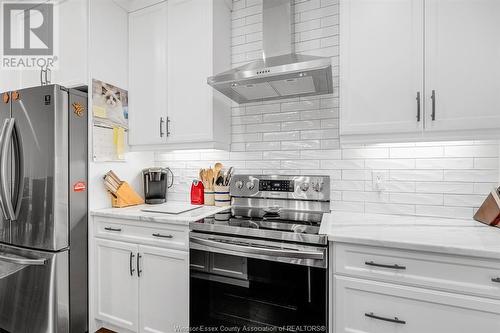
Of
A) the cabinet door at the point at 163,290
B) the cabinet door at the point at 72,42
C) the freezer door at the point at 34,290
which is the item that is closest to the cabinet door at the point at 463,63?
the cabinet door at the point at 163,290

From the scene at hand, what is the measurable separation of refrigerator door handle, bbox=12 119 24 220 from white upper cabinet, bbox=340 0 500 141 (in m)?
2.16

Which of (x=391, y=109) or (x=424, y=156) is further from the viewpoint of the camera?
(x=424, y=156)

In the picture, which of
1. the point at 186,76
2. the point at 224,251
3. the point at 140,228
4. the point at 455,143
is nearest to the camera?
the point at 224,251

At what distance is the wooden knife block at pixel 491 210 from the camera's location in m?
1.41

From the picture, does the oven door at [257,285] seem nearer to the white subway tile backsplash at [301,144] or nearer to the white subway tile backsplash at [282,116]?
the white subway tile backsplash at [301,144]

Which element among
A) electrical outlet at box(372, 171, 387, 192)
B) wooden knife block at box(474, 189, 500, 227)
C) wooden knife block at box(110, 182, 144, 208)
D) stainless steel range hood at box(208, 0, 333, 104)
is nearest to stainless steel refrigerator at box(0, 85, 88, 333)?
wooden knife block at box(110, 182, 144, 208)

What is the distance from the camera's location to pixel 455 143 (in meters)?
1.65

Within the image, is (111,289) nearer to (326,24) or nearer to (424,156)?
(424,156)

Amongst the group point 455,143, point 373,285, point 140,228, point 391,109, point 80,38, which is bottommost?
point 373,285

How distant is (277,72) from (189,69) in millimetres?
852

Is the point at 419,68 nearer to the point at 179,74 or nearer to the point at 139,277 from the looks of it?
the point at 179,74

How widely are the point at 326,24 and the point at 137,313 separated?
246 cm

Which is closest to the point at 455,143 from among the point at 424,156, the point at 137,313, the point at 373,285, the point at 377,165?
the point at 424,156

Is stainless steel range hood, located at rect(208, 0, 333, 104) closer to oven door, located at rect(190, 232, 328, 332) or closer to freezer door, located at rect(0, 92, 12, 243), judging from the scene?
oven door, located at rect(190, 232, 328, 332)
